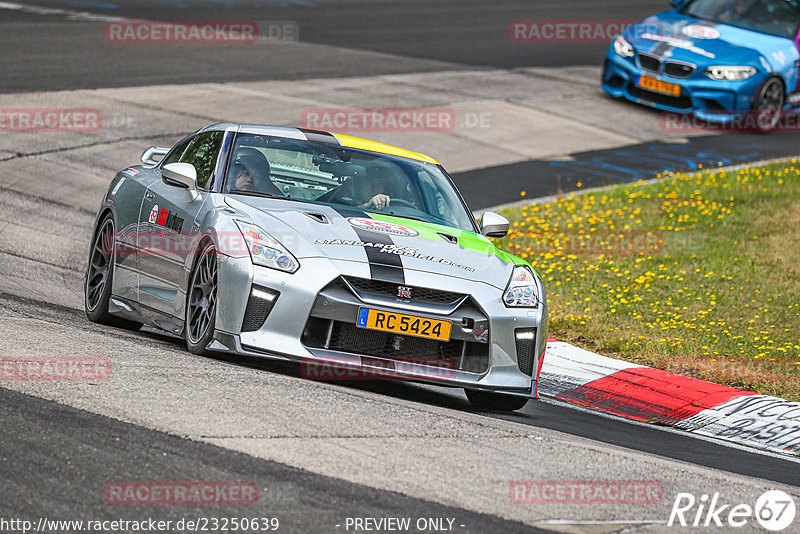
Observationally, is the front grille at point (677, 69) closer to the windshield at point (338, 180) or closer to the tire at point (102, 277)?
the windshield at point (338, 180)

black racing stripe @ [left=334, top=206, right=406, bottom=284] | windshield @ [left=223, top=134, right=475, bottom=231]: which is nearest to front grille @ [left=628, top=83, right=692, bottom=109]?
windshield @ [left=223, top=134, right=475, bottom=231]

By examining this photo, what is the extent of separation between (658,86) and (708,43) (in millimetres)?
1029

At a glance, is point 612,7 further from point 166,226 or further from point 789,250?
point 166,226

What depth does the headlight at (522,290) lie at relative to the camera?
7176 mm

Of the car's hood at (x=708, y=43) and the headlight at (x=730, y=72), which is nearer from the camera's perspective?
the headlight at (x=730, y=72)

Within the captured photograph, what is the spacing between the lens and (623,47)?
20.1m

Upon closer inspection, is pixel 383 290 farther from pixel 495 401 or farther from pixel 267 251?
pixel 495 401

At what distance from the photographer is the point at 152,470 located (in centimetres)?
487

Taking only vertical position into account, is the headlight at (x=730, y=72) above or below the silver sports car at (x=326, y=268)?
below

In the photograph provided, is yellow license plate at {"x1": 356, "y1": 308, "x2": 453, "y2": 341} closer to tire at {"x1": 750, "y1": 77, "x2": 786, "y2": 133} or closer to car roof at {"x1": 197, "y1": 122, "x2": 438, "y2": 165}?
car roof at {"x1": 197, "y1": 122, "x2": 438, "y2": 165}

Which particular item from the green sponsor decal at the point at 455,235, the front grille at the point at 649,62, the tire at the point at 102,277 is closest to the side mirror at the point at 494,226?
the green sponsor decal at the point at 455,235

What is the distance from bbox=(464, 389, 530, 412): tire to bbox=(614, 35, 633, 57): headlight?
1339cm

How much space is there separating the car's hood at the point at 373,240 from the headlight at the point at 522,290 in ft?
0.17

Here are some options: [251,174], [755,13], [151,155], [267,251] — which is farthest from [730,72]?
[267,251]
